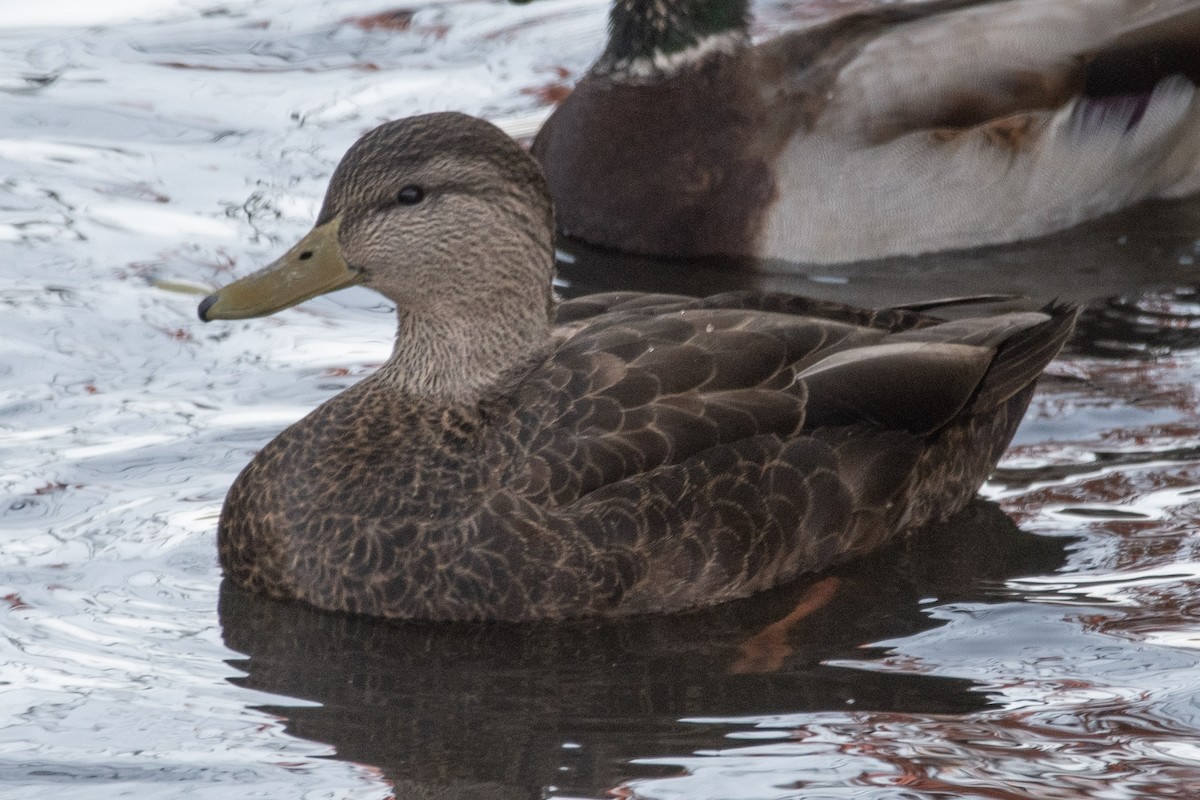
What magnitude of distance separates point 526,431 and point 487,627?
21.7 inches

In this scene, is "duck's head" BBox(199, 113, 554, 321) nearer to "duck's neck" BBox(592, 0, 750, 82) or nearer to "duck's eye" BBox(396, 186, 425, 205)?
"duck's eye" BBox(396, 186, 425, 205)

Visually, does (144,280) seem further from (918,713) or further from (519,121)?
(918,713)

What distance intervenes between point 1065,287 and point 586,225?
197 cm

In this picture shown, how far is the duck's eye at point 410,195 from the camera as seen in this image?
615cm

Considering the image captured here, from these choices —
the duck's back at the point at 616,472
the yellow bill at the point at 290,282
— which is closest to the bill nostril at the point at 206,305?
the yellow bill at the point at 290,282

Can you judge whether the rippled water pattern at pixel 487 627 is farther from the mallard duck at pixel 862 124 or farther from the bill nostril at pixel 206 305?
the bill nostril at pixel 206 305

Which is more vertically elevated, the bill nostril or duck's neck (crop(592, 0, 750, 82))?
duck's neck (crop(592, 0, 750, 82))

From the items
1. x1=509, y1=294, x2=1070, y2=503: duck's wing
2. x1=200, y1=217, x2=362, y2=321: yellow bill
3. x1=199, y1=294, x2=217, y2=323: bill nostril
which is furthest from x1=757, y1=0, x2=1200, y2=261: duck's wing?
x1=199, y1=294, x2=217, y2=323: bill nostril

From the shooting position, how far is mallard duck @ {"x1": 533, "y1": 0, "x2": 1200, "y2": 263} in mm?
8898

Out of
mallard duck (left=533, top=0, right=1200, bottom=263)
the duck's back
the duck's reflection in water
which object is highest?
mallard duck (left=533, top=0, right=1200, bottom=263)

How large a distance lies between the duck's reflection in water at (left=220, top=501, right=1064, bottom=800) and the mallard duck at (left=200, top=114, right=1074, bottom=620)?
0.26 ft

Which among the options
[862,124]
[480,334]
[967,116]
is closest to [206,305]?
[480,334]

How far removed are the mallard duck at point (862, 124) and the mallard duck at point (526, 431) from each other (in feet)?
8.13

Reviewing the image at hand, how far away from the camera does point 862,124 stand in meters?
8.86
